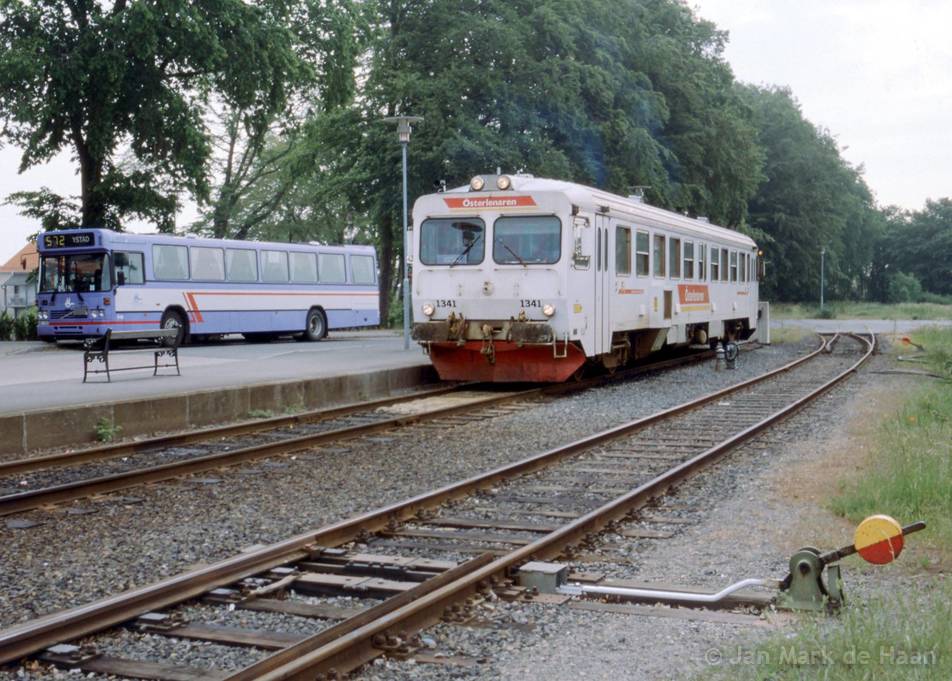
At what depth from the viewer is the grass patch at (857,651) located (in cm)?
420

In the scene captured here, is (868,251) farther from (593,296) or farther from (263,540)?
(263,540)

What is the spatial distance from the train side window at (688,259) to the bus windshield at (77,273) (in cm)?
1379

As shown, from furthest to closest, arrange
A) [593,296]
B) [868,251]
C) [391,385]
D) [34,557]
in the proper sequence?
[868,251]
[391,385]
[593,296]
[34,557]

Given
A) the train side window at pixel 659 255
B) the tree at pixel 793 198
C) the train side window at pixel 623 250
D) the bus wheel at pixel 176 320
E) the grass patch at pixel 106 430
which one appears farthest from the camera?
the tree at pixel 793 198

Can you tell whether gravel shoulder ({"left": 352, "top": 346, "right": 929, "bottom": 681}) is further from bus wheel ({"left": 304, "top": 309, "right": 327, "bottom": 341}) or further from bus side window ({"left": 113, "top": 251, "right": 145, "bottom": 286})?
bus wheel ({"left": 304, "top": 309, "right": 327, "bottom": 341})

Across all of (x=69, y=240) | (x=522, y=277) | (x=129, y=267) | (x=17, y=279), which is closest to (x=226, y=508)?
(x=522, y=277)

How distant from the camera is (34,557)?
6.79m

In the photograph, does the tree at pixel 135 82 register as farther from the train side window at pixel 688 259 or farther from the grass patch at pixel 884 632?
the grass patch at pixel 884 632

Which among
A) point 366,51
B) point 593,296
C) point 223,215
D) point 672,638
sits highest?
point 366,51

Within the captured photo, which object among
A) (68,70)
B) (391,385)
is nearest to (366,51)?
(68,70)

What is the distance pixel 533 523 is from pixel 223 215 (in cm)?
5101

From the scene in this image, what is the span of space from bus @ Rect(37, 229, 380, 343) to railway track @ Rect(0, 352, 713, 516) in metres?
9.89

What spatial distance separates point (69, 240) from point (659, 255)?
15.0 metres

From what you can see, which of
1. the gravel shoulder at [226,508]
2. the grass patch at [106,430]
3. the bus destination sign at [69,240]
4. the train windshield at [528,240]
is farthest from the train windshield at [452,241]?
the bus destination sign at [69,240]
